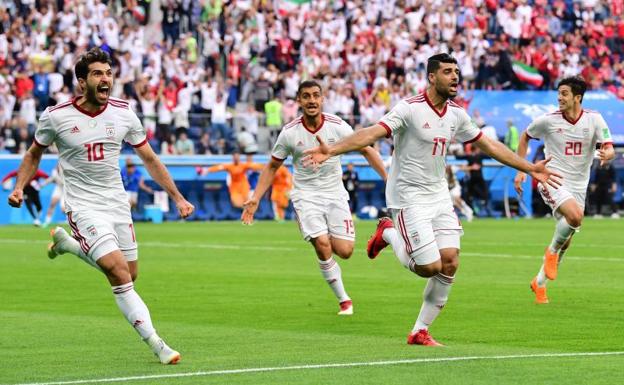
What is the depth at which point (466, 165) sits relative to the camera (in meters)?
45.2

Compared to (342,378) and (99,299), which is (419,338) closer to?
(342,378)

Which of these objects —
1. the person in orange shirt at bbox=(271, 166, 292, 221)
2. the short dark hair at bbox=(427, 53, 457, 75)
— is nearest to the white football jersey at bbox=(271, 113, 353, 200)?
the short dark hair at bbox=(427, 53, 457, 75)

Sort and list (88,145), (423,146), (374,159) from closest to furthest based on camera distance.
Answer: (88,145)
(423,146)
(374,159)

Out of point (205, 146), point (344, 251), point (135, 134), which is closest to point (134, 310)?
point (135, 134)

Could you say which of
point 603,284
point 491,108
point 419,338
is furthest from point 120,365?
point 491,108

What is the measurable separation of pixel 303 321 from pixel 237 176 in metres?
26.5

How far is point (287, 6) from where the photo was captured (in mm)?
47406

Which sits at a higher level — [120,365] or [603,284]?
[120,365]

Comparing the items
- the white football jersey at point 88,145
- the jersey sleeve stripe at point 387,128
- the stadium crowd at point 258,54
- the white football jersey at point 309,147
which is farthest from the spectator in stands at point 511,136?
the white football jersey at point 88,145

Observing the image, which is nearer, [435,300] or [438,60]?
[438,60]

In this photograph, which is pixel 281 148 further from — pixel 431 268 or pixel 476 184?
pixel 476 184

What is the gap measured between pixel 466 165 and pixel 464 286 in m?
26.0

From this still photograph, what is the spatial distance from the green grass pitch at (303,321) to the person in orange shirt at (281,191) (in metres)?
14.0

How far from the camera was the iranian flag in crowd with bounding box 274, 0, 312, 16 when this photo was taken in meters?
47.1
